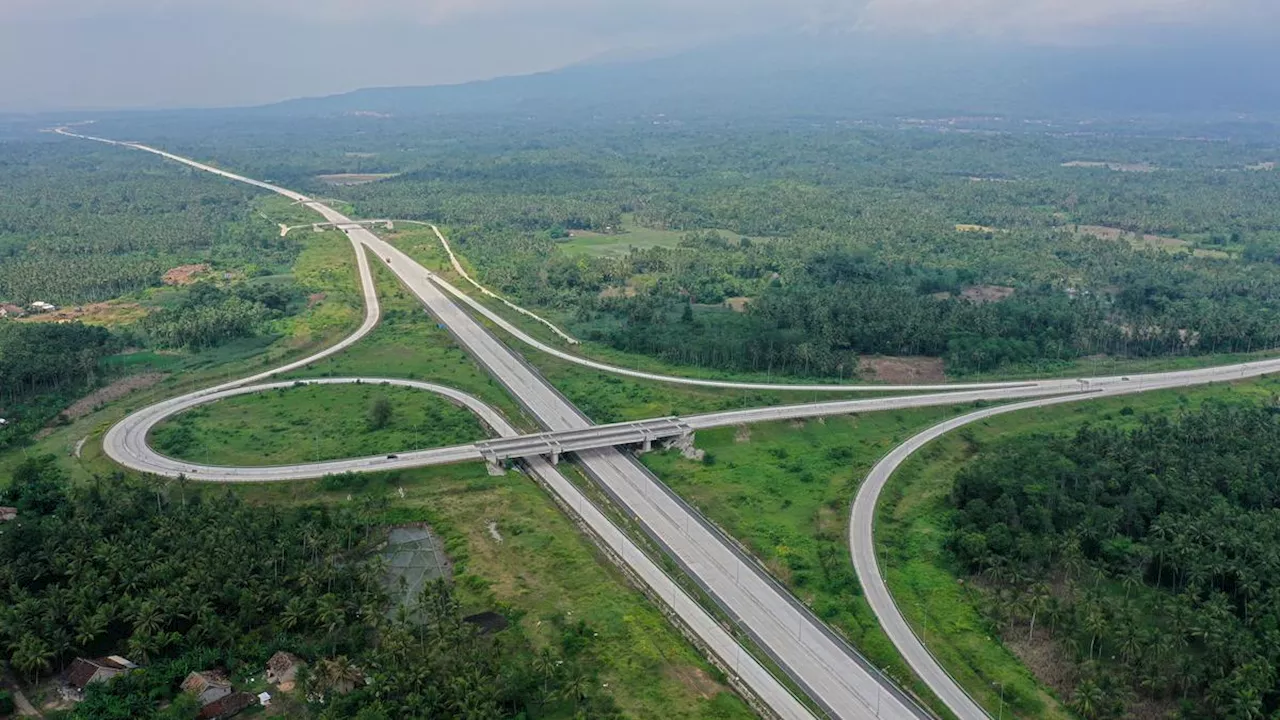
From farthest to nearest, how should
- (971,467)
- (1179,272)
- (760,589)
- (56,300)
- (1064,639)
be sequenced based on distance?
(1179,272), (56,300), (971,467), (760,589), (1064,639)

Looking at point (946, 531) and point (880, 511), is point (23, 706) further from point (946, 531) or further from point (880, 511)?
point (946, 531)

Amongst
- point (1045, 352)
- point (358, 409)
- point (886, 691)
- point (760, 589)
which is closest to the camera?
point (886, 691)

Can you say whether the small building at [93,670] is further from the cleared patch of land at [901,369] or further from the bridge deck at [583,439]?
the cleared patch of land at [901,369]

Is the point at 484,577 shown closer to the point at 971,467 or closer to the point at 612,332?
the point at 971,467

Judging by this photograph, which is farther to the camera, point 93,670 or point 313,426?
point 313,426

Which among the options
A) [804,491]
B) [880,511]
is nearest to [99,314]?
[804,491]

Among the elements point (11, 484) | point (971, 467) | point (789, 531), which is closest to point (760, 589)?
point (789, 531)

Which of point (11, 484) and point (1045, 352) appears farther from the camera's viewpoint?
point (1045, 352)
